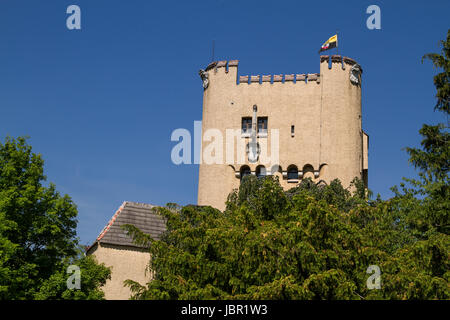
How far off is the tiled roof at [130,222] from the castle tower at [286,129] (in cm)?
440

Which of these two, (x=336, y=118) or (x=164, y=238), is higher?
(x=336, y=118)

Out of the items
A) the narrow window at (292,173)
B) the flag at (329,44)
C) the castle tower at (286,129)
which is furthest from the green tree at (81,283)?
the flag at (329,44)

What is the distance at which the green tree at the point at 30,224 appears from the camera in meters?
23.1

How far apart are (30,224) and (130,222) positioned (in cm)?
733

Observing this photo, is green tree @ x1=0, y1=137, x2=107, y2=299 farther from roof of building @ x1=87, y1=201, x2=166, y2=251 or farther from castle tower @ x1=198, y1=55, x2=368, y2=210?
castle tower @ x1=198, y1=55, x2=368, y2=210

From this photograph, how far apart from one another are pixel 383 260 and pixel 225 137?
21252mm

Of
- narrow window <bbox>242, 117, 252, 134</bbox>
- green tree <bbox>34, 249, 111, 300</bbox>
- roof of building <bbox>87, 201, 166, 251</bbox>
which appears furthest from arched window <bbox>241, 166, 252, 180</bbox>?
green tree <bbox>34, 249, 111, 300</bbox>

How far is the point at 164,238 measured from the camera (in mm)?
26438
